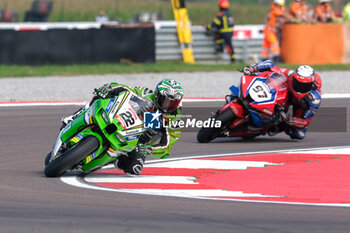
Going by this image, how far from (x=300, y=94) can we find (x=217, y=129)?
1.34 metres

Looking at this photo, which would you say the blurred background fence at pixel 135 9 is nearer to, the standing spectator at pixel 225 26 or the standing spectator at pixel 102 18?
the standing spectator at pixel 102 18

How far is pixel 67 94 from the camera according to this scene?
17.1 meters

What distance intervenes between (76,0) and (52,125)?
17.0m

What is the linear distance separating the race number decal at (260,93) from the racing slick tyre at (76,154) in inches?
154

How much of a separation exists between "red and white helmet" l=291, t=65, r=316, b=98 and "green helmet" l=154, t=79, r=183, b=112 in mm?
3375

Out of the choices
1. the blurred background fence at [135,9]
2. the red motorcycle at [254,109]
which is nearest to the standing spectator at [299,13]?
the blurred background fence at [135,9]

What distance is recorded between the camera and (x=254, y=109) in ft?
39.3

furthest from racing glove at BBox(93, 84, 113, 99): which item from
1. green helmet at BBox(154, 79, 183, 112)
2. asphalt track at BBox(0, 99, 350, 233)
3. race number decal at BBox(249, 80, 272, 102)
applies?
race number decal at BBox(249, 80, 272, 102)

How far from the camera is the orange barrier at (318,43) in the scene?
22.4 metres

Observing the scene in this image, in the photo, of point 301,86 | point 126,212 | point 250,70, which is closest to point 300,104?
point 301,86

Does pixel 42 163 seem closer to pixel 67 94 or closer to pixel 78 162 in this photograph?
pixel 78 162

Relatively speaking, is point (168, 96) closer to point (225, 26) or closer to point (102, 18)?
point (225, 26)

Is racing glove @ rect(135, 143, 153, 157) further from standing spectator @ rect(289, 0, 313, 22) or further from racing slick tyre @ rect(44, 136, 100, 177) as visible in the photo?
standing spectator @ rect(289, 0, 313, 22)

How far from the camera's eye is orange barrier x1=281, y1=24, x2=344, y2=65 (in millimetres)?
22375
